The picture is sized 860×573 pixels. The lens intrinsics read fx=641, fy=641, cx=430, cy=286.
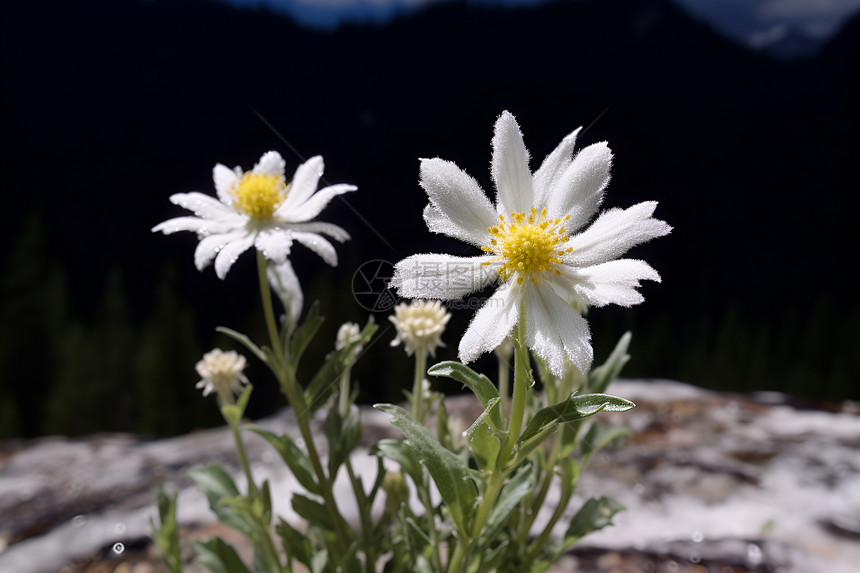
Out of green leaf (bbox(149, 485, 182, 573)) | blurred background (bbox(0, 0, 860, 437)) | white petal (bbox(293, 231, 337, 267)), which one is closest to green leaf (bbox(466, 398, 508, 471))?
white petal (bbox(293, 231, 337, 267))

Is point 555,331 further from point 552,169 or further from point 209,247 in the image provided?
point 209,247

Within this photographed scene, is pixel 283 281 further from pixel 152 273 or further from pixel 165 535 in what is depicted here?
pixel 152 273

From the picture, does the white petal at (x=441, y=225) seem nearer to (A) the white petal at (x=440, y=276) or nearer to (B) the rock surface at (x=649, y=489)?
(A) the white petal at (x=440, y=276)

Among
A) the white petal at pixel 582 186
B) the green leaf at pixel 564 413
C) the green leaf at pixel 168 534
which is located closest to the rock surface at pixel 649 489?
the green leaf at pixel 168 534

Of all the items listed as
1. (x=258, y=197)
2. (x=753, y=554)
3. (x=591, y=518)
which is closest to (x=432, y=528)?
(x=591, y=518)

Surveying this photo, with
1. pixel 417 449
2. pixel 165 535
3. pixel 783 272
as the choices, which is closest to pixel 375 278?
pixel 417 449
